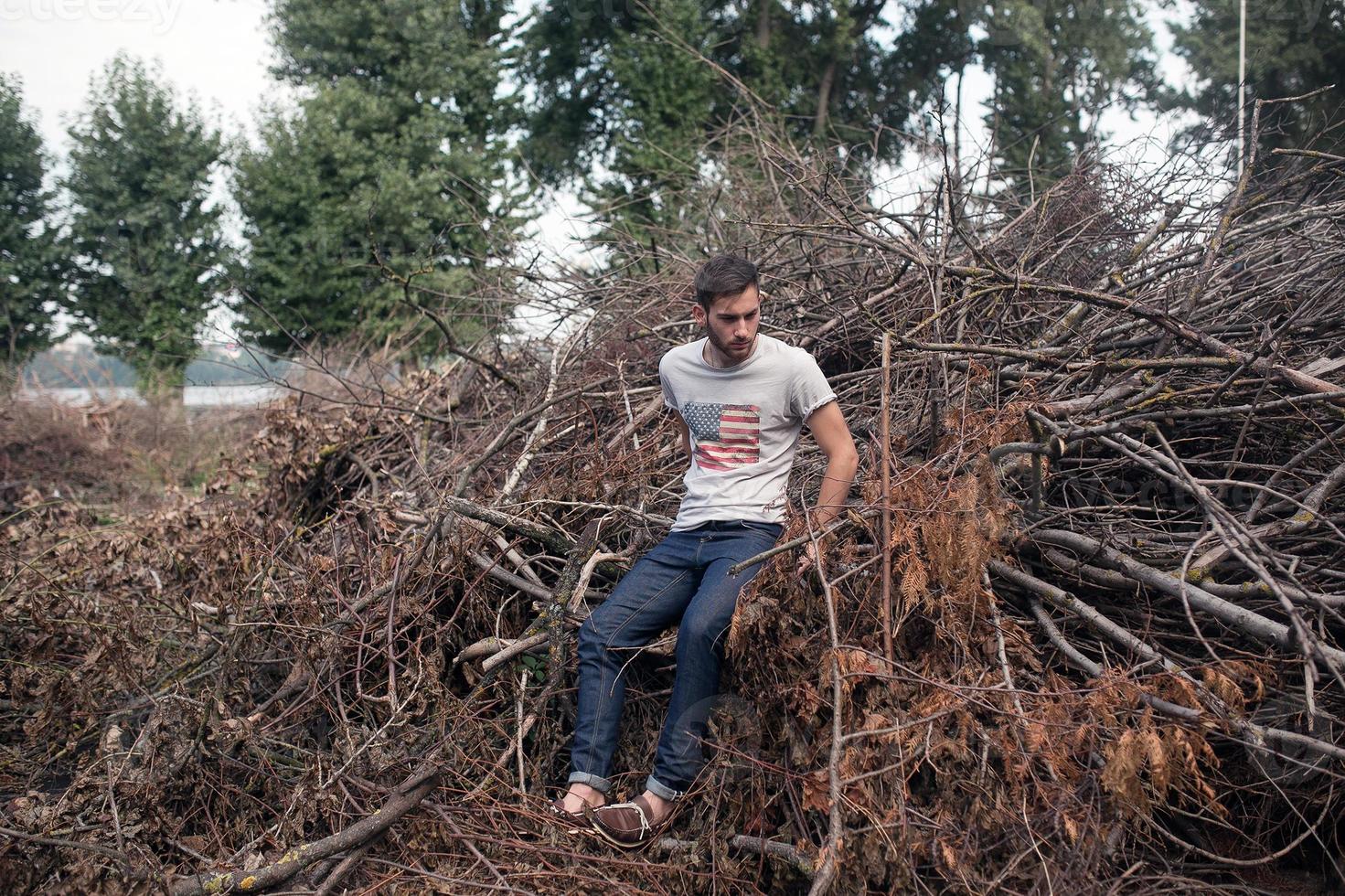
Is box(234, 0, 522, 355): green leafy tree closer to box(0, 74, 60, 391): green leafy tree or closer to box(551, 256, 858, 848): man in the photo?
box(0, 74, 60, 391): green leafy tree

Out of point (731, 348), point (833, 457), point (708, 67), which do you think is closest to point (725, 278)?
point (731, 348)

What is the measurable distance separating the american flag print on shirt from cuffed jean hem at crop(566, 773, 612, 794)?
1073 mm

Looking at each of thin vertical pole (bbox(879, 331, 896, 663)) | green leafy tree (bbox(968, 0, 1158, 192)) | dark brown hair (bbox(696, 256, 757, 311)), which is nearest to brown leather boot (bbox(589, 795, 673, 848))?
thin vertical pole (bbox(879, 331, 896, 663))

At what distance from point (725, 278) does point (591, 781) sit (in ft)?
5.33

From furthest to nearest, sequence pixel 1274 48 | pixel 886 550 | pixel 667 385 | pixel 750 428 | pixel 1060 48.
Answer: pixel 1060 48
pixel 1274 48
pixel 667 385
pixel 750 428
pixel 886 550

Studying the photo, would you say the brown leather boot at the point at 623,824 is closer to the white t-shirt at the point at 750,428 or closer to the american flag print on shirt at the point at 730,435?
the white t-shirt at the point at 750,428

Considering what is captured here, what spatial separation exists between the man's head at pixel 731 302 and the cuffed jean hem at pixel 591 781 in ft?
4.68

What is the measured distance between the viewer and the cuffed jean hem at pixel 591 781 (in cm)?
324

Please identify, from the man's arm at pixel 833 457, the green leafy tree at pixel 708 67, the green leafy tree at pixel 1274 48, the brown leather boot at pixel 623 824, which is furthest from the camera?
the green leafy tree at pixel 708 67

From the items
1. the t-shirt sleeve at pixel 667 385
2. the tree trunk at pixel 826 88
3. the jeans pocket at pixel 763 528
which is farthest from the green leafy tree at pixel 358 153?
the jeans pocket at pixel 763 528

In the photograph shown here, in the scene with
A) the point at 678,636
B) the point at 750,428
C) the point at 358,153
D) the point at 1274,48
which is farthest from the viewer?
the point at 1274,48

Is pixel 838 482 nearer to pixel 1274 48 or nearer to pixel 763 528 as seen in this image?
pixel 763 528

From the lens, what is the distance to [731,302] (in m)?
3.40

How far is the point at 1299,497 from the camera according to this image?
11.4ft
